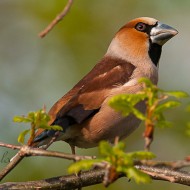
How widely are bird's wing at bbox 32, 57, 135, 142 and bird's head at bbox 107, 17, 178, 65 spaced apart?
268mm

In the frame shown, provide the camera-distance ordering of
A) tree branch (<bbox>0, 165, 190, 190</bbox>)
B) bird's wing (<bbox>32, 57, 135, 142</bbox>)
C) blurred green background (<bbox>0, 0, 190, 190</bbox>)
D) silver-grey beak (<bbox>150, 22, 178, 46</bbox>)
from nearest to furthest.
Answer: tree branch (<bbox>0, 165, 190, 190</bbox>), bird's wing (<bbox>32, 57, 135, 142</bbox>), silver-grey beak (<bbox>150, 22, 178, 46</bbox>), blurred green background (<bbox>0, 0, 190, 190</bbox>)

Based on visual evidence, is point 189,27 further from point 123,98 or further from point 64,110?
point 123,98

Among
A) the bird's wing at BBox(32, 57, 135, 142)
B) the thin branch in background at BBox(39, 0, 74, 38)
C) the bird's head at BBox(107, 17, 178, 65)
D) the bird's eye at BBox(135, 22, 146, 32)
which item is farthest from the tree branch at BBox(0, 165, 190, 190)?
the bird's eye at BBox(135, 22, 146, 32)

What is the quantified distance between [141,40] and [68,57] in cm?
291

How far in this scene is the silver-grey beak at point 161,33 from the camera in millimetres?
5680

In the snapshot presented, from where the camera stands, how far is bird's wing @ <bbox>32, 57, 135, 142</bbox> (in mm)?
4988

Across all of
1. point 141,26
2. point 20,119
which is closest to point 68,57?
point 141,26

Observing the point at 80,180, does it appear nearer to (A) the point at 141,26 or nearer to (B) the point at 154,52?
(B) the point at 154,52

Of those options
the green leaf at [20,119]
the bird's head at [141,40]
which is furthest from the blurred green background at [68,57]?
the green leaf at [20,119]

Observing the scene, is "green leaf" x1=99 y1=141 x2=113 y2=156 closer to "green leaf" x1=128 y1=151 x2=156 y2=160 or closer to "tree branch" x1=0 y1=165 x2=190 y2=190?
"green leaf" x1=128 y1=151 x2=156 y2=160

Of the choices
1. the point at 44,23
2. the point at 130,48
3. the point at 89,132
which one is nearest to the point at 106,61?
the point at 130,48

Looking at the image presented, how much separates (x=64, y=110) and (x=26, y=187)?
1230mm

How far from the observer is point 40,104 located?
29.3 ft

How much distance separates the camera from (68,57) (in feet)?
28.5
